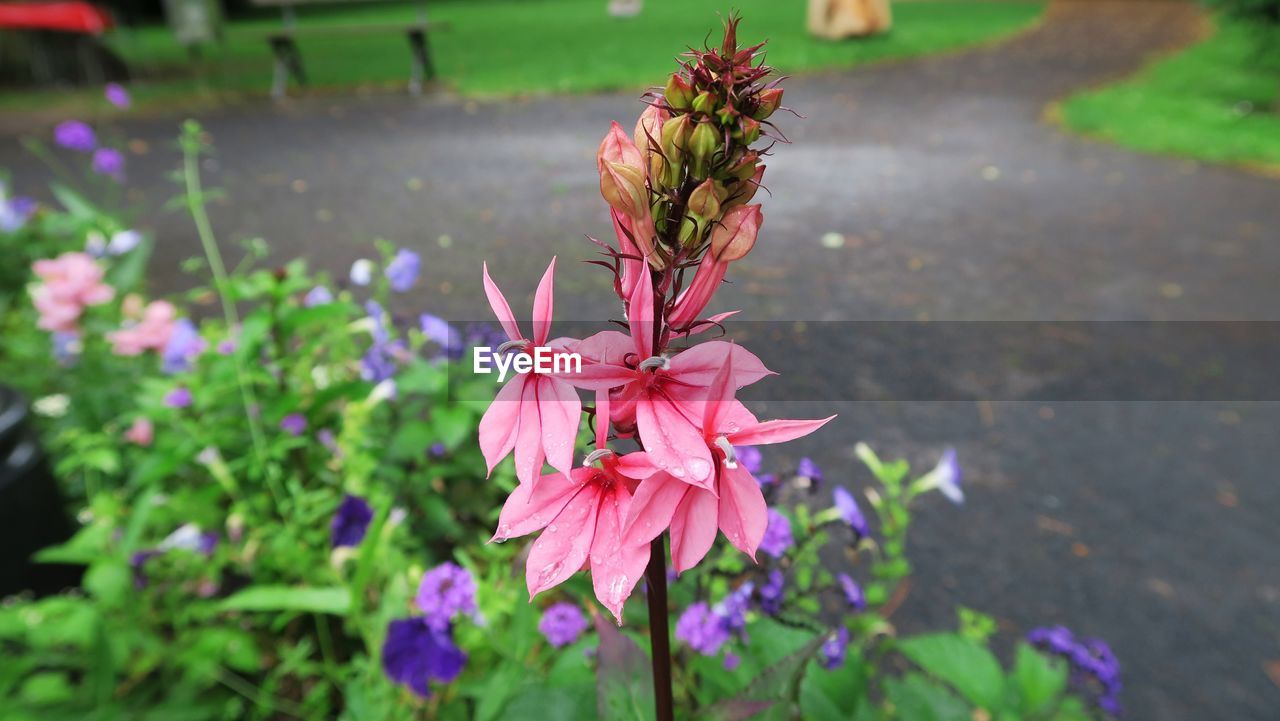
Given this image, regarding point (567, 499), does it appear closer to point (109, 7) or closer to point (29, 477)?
point (29, 477)

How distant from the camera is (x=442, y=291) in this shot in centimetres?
407

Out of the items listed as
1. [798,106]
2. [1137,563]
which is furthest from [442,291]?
[798,106]

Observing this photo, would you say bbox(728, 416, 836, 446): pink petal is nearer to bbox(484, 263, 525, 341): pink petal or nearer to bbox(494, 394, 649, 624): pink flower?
bbox(494, 394, 649, 624): pink flower

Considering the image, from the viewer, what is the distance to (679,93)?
66 centimetres

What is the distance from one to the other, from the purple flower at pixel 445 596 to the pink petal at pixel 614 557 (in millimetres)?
847

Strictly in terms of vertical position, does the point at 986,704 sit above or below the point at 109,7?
below

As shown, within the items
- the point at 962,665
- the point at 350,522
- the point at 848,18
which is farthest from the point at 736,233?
the point at 848,18

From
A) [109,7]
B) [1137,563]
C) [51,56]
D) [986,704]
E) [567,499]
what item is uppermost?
[109,7]

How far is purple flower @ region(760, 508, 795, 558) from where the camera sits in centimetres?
136

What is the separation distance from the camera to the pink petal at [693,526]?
690mm

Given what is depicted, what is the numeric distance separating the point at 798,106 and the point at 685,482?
27.6 ft

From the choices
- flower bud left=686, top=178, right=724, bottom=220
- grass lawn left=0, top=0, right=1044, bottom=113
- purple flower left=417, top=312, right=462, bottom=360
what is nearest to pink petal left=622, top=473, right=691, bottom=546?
flower bud left=686, top=178, right=724, bottom=220

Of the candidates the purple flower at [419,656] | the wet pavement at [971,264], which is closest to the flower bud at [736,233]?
the wet pavement at [971,264]

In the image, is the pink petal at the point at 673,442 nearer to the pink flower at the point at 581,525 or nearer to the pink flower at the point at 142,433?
the pink flower at the point at 581,525
